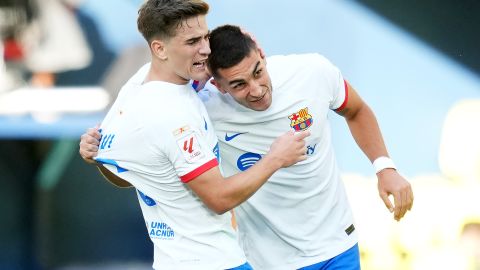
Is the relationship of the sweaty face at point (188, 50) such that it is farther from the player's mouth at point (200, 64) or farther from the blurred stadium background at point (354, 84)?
the blurred stadium background at point (354, 84)

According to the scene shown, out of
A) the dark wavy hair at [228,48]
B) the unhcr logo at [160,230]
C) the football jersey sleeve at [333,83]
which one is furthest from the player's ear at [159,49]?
the football jersey sleeve at [333,83]

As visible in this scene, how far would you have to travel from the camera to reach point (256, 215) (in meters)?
4.45

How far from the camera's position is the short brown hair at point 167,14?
12.5 feet

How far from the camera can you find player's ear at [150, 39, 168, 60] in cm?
386

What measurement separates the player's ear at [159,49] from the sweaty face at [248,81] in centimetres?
28

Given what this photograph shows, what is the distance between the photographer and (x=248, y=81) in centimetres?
402

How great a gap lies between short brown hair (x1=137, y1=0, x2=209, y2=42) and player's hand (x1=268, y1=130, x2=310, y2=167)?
577 mm

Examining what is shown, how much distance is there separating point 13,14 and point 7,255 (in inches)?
65.6

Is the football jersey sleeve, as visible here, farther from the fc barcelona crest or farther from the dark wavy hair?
the dark wavy hair

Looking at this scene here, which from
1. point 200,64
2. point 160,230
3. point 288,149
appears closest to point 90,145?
point 160,230

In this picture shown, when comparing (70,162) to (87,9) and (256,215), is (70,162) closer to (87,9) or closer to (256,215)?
(87,9)

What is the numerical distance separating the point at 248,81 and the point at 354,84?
272cm

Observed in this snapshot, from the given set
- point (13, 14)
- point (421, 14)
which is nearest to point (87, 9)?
point (13, 14)

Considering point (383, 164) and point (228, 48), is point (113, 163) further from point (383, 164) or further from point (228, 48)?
point (383, 164)
